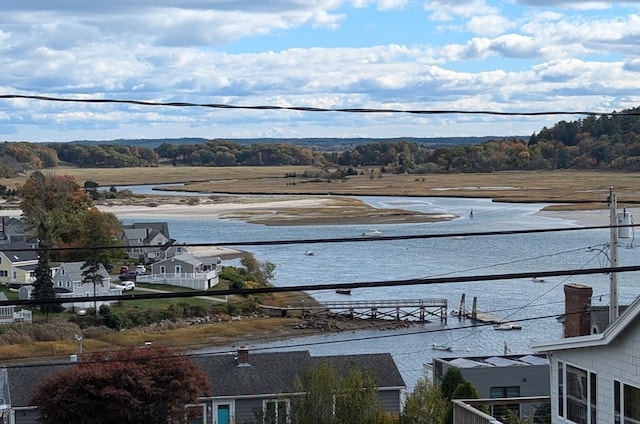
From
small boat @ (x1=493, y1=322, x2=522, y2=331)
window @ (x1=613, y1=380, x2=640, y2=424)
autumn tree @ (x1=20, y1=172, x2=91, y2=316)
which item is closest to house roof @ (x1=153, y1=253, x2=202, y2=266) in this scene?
autumn tree @ (x1=20, y1=172, x2=91, y2=316)

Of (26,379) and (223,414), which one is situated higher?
(26,379)

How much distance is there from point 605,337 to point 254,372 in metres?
13.1

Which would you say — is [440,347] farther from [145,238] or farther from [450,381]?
[145,238]

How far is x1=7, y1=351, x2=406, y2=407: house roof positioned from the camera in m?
23.3

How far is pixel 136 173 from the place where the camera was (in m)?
146

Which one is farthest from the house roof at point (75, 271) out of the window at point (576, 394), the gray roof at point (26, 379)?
the window at point (576, 394)

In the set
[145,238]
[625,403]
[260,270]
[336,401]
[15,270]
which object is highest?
[625,403]

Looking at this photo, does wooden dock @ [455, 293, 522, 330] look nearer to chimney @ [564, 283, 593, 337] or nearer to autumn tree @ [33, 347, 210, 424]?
chimney @ [564, 283, 593, 337]

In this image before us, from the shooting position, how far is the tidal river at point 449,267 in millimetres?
38219

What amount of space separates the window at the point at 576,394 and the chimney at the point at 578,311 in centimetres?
690

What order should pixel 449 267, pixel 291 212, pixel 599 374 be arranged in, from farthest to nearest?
1. pixel 291 212
2. pixel 449 267
3. pixel 599 374

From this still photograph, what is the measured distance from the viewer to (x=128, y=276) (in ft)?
191

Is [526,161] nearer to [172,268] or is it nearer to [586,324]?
[172,268]

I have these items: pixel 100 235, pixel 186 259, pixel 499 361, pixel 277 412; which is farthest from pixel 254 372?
pixel 100 235
